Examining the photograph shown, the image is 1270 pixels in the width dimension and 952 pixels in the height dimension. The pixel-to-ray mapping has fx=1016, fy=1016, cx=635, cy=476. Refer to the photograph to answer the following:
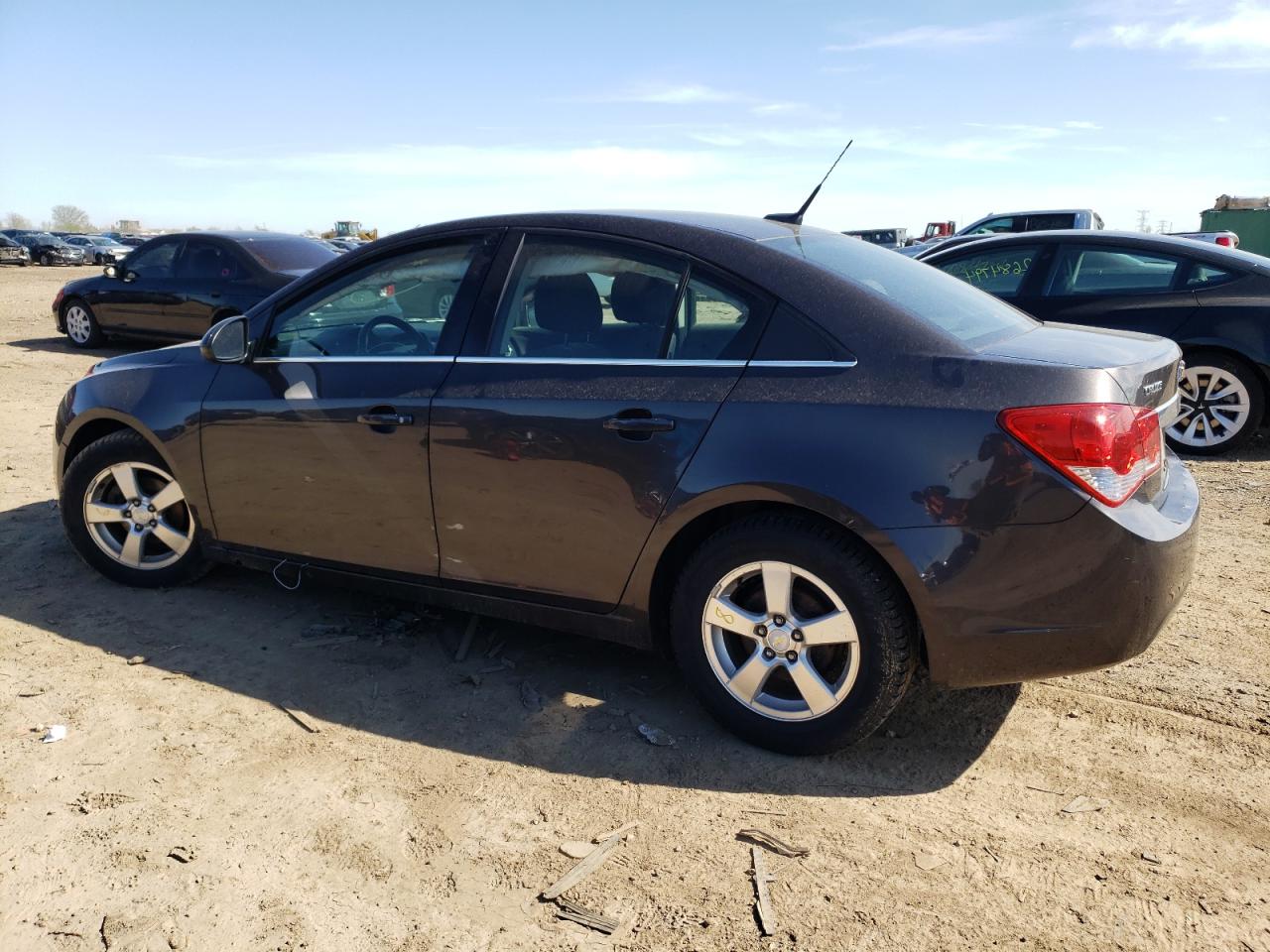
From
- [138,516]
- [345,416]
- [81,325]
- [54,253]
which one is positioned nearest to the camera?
[345,416]

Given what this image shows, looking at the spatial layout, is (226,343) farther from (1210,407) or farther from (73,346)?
(73,346)

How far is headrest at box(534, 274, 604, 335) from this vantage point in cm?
358

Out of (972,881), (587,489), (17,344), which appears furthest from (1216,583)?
(17,344)

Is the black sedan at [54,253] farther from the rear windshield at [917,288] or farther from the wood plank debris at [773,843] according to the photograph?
the wood plank debris at [773,843]

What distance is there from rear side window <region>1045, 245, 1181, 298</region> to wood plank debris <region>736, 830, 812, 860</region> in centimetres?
627

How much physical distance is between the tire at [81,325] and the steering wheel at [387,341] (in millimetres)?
11461

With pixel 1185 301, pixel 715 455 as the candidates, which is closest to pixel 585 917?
pixel 715 455

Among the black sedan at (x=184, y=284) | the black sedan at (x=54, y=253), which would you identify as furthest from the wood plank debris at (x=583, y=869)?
the black sedan at (x=54, y=253)

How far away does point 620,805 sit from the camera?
304cm

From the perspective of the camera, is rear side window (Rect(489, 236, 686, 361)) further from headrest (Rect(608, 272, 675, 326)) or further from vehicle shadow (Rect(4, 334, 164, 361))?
vehicle shadow (Rect(4, 334, 164, 361))

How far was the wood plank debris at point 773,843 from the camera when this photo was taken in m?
2.80

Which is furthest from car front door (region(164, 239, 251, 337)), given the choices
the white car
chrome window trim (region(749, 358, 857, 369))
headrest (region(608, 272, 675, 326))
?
the white car

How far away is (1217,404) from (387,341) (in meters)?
6.12

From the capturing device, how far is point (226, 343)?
4.16 metres
